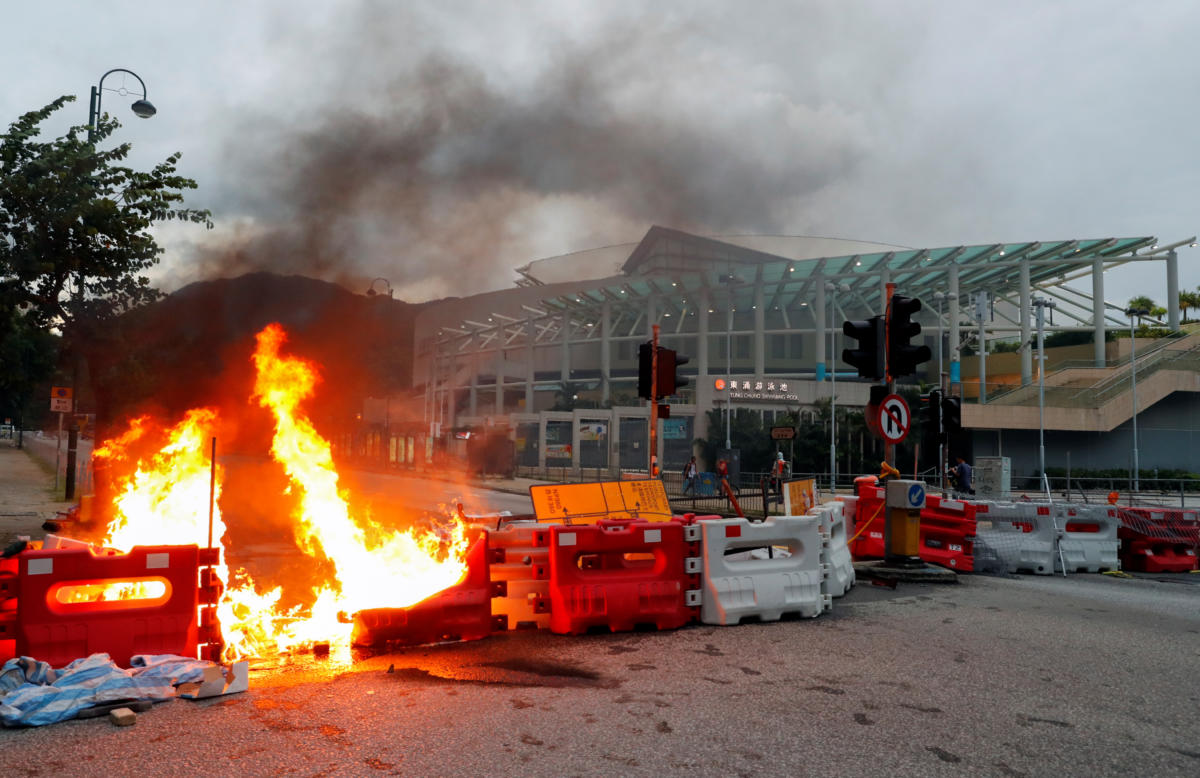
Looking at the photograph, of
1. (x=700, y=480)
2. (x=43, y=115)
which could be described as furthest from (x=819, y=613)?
(x=700, y=480)

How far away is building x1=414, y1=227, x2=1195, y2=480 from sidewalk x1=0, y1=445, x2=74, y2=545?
17.9m

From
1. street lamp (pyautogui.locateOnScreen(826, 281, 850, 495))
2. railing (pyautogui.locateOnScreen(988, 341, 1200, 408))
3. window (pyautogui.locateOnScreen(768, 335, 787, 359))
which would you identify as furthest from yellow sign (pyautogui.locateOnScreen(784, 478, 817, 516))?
window (pyautogui.locateOnScreen(768, 335, 787, 359))

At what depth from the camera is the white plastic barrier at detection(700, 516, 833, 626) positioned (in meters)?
6.60

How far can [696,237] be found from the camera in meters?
53.6

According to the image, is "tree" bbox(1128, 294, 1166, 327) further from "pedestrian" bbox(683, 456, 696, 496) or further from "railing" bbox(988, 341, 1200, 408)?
"pedestrian" bbox(683, 456, 696, 496)

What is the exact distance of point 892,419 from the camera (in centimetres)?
934

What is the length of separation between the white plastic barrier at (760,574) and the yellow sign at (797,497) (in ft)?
12.5

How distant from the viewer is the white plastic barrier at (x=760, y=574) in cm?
660

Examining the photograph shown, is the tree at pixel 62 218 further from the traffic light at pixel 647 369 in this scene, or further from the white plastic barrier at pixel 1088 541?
the white plastic barrier at pixel 1088 541

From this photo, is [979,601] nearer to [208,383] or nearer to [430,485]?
[208,383]

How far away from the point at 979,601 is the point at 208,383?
10922mm

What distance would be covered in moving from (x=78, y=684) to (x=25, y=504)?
1672cm

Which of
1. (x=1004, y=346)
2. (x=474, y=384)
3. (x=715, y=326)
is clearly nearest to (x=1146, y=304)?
(x=1004, y=346)

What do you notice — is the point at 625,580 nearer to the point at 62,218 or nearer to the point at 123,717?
the point at 123,717
